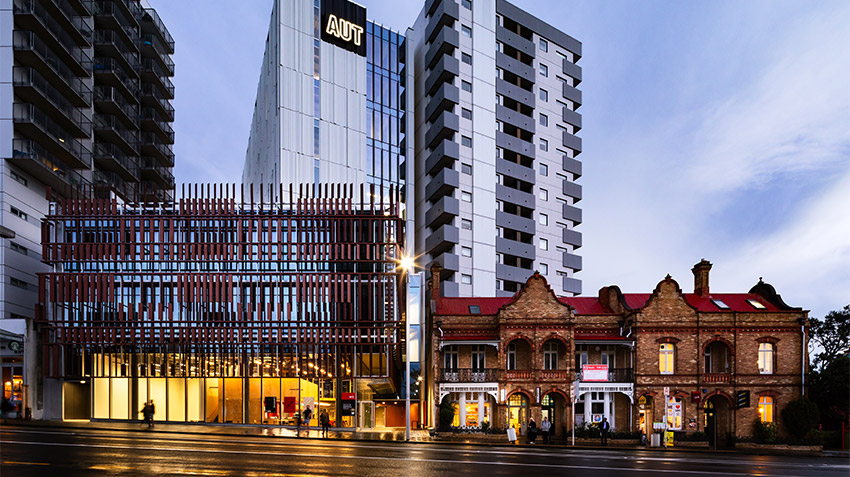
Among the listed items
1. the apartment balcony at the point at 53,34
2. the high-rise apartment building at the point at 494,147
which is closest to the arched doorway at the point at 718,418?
the high-rise apartment building at the point at 494,147

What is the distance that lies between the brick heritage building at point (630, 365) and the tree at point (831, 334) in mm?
18666

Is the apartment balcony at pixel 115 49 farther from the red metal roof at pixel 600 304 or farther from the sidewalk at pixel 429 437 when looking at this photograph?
the red metal roof at pixel 600 304

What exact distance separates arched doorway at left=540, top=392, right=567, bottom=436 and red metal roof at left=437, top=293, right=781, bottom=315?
5.83 metres

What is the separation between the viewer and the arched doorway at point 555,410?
4116cm

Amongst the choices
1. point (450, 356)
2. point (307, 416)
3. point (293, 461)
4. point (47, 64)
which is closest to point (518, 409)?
point (450, 356)

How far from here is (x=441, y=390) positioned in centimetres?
4081

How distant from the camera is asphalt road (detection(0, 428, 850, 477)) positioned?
62.0ft

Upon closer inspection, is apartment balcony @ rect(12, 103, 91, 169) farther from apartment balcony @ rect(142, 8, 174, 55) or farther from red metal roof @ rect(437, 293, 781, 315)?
red metal roof @ rect(437, 293, 781, 315)

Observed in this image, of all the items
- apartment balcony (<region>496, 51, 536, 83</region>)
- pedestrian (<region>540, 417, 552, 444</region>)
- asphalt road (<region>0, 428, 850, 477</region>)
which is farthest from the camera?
apartment balcony (<region>496, 51, 536, 83</region>)

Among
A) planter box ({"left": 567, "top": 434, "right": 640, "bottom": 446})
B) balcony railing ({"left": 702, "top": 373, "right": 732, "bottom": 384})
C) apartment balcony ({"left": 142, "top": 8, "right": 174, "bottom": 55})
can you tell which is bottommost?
planter box ({"left": 567, "top": 434, "right": 640, "bottom": 446})

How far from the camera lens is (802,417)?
38.4 metres

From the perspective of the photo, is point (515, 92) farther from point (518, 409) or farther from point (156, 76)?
point (156, 76)

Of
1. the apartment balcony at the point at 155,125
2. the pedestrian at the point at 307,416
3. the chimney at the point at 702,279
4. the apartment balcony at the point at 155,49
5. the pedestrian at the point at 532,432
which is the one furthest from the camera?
the apartment balcony at the point at 155,125

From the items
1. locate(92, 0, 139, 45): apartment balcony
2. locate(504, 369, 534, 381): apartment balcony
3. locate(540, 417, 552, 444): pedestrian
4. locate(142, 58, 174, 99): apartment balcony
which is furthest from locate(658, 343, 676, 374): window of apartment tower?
locate(142, 58, 174, 99): apartment balcony
